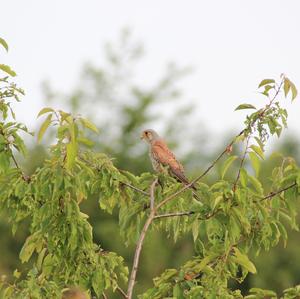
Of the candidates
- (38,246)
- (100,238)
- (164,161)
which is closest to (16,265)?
(100,238)

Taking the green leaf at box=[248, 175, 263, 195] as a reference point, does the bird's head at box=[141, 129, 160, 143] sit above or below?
above

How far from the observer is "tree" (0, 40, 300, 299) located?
4.77 m

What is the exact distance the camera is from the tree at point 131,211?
4.77 m

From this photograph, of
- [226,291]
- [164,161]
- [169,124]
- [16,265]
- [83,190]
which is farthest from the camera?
[169,124]

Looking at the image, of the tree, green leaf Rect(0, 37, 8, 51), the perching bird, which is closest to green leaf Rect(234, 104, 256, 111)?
the tree

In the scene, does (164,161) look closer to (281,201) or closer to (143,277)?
(281,201)

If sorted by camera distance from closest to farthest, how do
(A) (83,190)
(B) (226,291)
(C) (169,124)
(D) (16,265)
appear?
(B) (226,291) < (A) (83,190) < (D) (16,265) < (C) (169,124)

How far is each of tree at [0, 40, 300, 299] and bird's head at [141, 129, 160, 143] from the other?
3.91 m

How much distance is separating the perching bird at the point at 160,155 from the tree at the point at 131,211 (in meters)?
1.73

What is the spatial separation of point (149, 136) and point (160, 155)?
3.18 feet

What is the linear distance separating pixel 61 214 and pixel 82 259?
0.87ft

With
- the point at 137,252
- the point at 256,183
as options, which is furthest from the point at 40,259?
the point at 256,183

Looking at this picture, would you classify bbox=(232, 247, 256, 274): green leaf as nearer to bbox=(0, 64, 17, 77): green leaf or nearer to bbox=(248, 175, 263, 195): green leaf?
bbox=(248, 175, 263, 195): green leaf

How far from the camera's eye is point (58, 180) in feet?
15.8
